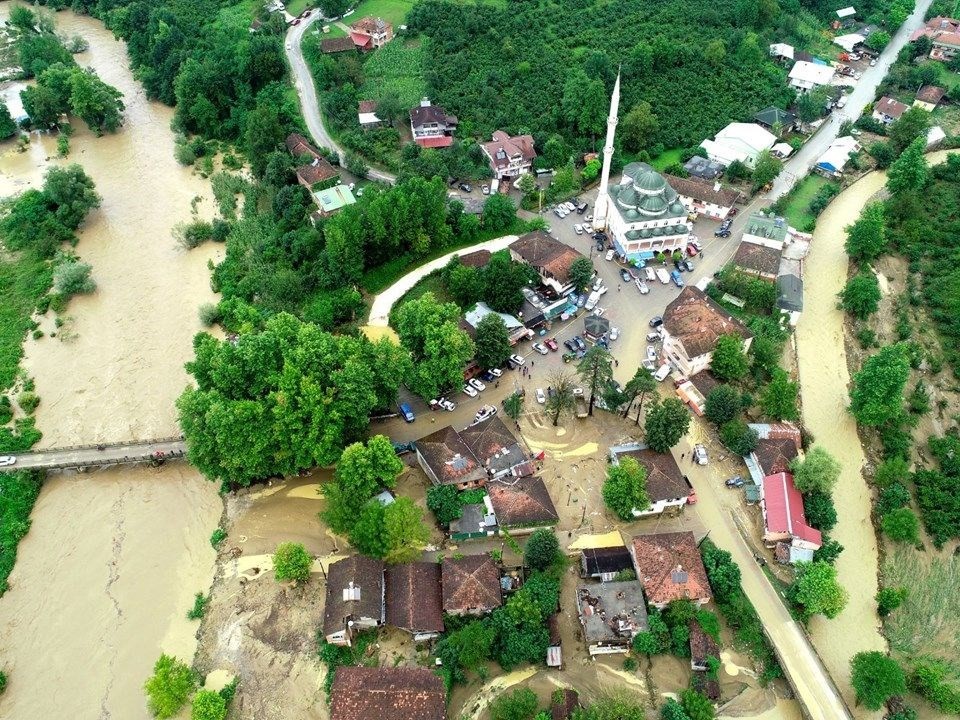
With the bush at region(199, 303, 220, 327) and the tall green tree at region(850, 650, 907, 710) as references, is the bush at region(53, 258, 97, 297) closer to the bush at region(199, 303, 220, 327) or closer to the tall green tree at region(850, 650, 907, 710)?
the bush at region(199, 303, 220, 327)

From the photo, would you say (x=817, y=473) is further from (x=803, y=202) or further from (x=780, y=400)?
(x=803, y=202)

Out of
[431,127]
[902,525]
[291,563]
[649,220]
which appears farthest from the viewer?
[431,127]

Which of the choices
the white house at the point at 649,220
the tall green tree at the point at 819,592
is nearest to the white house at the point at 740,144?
the white house at the point at 649,220

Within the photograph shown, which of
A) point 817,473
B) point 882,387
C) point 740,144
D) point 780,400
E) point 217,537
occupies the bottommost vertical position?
point 217,537

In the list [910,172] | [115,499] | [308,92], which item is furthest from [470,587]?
[308,92]

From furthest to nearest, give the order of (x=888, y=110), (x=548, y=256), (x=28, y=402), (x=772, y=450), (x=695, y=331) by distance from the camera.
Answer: (x=888, y=110)
(x=548, y=256)
(x=28, y=402)
(x=695, y=331)
(x=772, y=450)

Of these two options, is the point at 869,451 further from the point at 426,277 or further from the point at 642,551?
the point at 426,277

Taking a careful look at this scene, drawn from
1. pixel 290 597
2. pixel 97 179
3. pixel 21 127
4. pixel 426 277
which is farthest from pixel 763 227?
pixel 21 127
